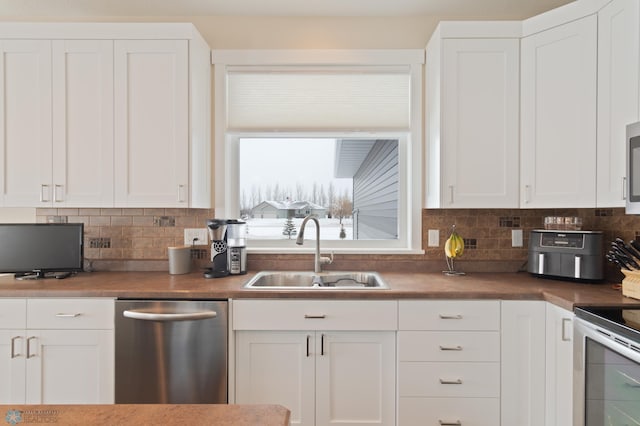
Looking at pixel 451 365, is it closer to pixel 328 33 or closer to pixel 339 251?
pixel 339 251

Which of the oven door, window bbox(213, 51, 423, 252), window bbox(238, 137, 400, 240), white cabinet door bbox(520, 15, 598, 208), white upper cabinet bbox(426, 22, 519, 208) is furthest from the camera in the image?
window bbox(238, 137, 400, 240)

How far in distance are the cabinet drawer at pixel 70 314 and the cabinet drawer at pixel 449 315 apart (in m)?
1.54

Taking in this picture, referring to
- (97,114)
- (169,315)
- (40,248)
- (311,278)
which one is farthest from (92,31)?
(311,278)

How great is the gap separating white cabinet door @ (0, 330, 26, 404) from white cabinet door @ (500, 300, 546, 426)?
248cm

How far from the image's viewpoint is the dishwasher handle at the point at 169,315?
1.80 m

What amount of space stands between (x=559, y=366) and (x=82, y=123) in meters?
2.90

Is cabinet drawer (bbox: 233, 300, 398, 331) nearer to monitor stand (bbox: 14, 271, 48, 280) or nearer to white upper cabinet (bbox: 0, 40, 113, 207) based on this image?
white upper cabinet (bbox: 0, 40, 113, 207)

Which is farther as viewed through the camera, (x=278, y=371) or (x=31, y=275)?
(x=31, y=275)

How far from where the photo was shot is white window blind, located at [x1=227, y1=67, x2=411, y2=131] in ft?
8.05

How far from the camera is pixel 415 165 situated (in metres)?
2.44

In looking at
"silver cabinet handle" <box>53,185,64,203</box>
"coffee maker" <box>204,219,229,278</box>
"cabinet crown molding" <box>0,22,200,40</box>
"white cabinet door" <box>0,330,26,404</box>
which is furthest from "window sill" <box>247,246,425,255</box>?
"cabinet crown molding" <box>0,22,200,40</box>

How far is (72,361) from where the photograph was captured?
1.86 metres

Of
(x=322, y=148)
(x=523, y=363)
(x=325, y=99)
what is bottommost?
(x=523, y=363)

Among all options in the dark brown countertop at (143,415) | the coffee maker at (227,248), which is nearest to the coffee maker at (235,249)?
the coffee maker at (227,248)
